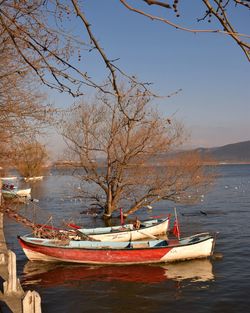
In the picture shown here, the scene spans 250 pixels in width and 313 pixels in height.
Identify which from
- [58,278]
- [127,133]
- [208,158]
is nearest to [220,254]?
[58,278]

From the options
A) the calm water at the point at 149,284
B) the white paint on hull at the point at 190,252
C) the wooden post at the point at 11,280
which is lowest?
the calm water at the point at 149,284

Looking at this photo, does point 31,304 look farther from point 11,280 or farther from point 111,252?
point 111,252

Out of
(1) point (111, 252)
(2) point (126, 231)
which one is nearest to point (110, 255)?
(1) point (111, 252)

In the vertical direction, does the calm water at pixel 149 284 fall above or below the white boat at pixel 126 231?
below

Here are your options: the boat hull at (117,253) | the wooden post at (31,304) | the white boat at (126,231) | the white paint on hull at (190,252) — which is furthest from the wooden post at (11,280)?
the white boat at (126,231)

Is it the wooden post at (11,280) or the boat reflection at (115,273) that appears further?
the boat reflection at (115,273)

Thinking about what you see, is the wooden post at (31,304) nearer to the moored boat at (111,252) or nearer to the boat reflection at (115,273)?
the boat reflection at (115,273)

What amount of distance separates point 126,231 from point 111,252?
535 centimetres

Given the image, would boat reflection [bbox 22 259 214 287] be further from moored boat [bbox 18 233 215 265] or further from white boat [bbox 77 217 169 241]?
white boat [bbox 77 217 169 241]

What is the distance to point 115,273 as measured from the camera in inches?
727

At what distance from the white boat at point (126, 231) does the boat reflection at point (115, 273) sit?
11.7 ft

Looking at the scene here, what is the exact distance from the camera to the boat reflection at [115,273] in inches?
691

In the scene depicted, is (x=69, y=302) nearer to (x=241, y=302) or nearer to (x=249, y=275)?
(x=241, y=302)

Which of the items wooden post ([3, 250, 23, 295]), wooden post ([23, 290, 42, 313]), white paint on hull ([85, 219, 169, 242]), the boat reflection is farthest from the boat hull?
wooden post ([23, 290, 42, 313])
